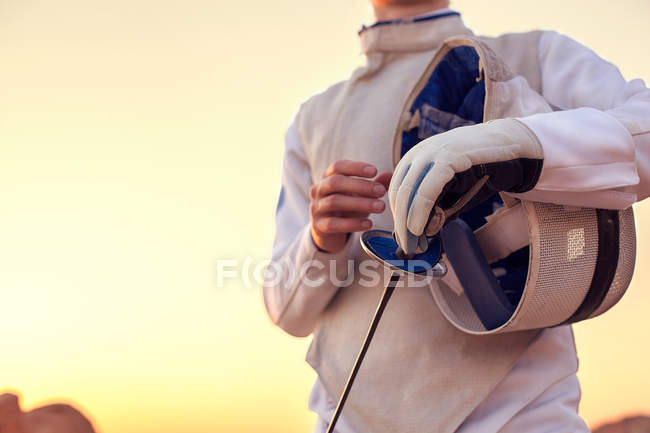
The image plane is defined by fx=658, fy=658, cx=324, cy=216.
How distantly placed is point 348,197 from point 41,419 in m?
0.99

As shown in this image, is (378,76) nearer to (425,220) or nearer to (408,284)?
(408,284)

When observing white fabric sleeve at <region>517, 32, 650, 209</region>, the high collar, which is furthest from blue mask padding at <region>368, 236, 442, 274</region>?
the high collar

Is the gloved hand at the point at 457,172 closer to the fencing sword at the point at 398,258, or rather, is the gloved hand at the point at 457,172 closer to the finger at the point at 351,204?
the fencing sword at the point at 398,258

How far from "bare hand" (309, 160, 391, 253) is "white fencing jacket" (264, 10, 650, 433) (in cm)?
9

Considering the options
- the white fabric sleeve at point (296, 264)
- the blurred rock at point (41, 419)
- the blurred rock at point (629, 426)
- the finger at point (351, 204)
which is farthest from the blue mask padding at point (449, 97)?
the blurred rock at point (629, 426)

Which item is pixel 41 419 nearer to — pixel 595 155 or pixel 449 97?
pixel 449 97

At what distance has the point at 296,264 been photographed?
107cm

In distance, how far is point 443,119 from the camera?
956 mm

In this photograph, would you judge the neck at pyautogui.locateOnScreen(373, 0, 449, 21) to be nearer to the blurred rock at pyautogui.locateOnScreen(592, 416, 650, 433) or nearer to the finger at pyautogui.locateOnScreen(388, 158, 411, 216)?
the finger at pyautogui.locateOnScreen(388, 158, 411, 216)

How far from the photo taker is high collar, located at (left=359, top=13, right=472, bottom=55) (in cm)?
110

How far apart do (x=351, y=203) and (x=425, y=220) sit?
291 mm

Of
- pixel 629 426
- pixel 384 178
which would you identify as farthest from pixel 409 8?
pixel 629 426

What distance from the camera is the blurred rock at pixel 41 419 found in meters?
1.38

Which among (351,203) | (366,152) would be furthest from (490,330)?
(366,152)
